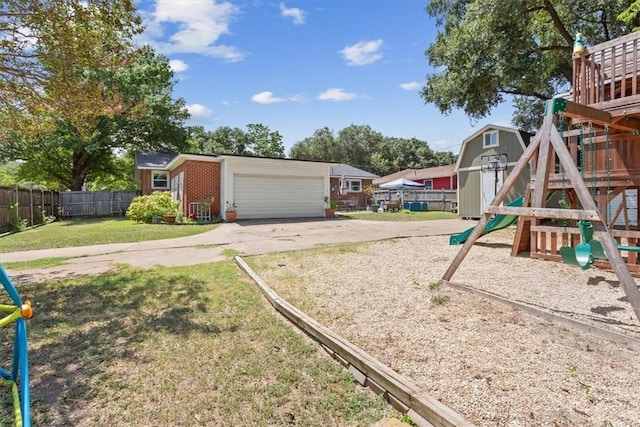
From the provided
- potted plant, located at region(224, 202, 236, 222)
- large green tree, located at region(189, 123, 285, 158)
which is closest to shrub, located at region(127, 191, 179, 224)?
potted plant, located at region(224, 202, 236, 222)

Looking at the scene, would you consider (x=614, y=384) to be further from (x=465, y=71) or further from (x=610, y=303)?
(x=465, y=71)

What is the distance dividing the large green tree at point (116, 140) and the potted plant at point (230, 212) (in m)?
11.0

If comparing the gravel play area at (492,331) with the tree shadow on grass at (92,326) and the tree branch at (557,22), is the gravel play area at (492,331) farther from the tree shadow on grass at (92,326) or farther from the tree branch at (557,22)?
the tree branch at (557,22)

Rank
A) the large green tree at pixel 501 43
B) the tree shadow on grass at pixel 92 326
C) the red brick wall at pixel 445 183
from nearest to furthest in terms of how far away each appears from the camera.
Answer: the tree shadow on grass at pixel 92 326 → the large green tree at pixel 501 43 → the red brick wall at pixel 445 183

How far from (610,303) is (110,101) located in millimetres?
8327

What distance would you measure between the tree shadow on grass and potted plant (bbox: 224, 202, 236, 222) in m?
8.95

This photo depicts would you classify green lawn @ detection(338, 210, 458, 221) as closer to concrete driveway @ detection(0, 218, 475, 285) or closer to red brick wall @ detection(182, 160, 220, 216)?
concrete driveway @ detection(0, 218, 475, 285)

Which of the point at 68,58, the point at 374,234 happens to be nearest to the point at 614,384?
the point at 68,58

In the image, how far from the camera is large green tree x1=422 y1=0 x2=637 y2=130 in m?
9.76

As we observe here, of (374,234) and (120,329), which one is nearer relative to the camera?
(120,329)

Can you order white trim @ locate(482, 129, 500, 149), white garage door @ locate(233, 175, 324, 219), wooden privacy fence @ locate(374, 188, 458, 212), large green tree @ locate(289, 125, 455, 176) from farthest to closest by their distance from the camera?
large green tree @ locate(289, 125, 455, 176) → wooden privacy fence @ locate(374, 188, 458, 212) → white garage door @ locate(233, 175, 324, 219) → white trim @ locate(482, 129, 500, 149)

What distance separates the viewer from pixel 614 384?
223cm

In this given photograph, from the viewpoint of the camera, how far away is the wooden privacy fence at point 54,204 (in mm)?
12047

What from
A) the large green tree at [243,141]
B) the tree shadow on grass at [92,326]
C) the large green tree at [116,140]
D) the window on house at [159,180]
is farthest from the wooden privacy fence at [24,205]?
the large green tree at [243,141]
